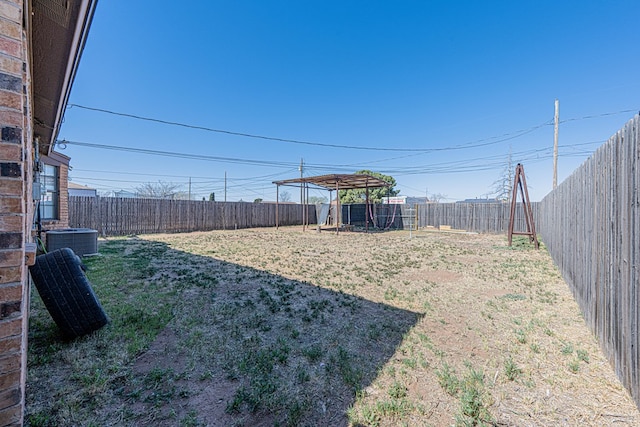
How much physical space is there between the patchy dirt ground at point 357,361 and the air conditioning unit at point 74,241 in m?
2.58

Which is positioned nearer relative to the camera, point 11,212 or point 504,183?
point 11,212

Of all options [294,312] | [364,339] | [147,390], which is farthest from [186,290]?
[364,339]

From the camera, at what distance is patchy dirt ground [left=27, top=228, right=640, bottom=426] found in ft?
4.84

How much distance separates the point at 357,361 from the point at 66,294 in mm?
2442

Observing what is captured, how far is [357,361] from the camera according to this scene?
202 centimetres

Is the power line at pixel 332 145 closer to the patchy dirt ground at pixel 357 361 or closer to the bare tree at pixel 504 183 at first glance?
the bare tree at pixel 504 183

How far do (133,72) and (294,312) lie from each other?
34.9ft

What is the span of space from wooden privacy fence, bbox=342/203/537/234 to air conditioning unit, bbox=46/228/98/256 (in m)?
10.6

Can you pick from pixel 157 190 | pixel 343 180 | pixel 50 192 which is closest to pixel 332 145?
pixel 343 180

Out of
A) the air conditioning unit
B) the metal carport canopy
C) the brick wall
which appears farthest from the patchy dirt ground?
the metal carport canopy

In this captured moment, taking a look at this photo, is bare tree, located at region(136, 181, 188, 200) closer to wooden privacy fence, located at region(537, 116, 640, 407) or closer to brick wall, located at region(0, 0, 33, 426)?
brick wall, located at region(0, 0, 33, 426)

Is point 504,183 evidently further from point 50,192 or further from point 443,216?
point 50,192

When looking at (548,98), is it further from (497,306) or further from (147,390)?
(147,390)

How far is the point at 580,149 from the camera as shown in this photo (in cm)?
1802
